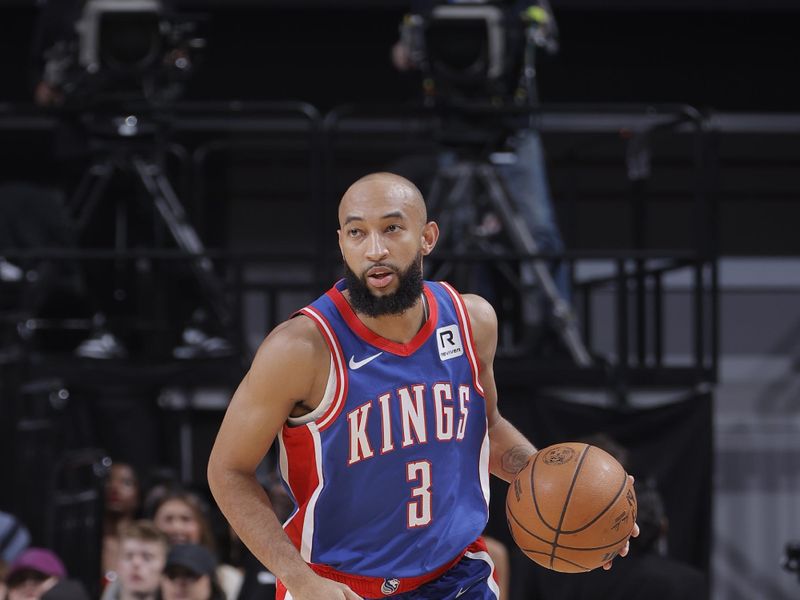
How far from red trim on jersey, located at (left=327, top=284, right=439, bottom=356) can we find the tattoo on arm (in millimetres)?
451

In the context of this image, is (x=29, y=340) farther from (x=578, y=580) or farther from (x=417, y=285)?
(x=417, y=285)

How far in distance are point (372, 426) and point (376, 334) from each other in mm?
250

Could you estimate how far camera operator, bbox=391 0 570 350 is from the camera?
6.81 meters

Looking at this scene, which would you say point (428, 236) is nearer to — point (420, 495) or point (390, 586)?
point (420, 495)

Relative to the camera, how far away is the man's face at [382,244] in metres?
3.41

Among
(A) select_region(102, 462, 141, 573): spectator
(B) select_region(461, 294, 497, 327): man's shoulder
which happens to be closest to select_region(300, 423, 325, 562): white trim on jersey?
(B) select_region(461, 294, 497, 327): man's shoulder

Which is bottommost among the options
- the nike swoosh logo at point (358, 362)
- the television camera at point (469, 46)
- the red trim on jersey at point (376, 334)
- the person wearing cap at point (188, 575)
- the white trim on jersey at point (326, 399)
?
the person wearing cap at point (188, 575)

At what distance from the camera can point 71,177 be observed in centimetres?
928

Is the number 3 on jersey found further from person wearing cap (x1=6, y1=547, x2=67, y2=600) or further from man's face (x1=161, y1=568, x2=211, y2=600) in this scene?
person wearing cap (x1=6, y1=547, x2=67, y2=600)

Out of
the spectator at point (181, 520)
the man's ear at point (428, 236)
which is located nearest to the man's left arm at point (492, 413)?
the man's ear at point (428, 236)

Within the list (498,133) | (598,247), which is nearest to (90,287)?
(498,133)

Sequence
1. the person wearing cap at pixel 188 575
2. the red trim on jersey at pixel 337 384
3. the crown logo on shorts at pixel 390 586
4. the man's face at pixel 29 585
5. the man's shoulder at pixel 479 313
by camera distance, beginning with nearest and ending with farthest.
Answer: the red trim on jersey at pixel 337 384 → the crown logo on shorts at pixel 390 586 → the man's shoulder at pixel 479 313 → the person wearing cap at pixel 188 575 → the man's face at pixel 29 585

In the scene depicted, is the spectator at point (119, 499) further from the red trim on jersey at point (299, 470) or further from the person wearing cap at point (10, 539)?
the red trim on jersey at point (299, 470)

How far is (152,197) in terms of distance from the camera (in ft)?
24.1
